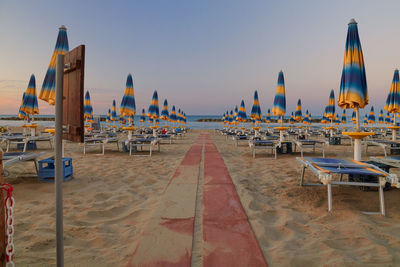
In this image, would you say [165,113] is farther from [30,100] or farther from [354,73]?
[354,73]

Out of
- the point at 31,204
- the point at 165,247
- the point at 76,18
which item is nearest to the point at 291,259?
the point at 165,247

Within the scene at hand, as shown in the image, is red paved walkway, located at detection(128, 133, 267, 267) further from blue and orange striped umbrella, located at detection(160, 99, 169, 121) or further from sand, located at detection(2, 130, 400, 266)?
blue and orange striped umbrella, located at detection(160, 99, 169, 121)

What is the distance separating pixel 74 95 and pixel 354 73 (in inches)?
197

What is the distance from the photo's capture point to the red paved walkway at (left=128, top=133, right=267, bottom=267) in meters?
1.89

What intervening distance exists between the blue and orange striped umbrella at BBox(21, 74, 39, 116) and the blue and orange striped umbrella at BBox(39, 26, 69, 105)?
6685 millimetres

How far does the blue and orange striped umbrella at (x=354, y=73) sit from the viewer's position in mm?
4199

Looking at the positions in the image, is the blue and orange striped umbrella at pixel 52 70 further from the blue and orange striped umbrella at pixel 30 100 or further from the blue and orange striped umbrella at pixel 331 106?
the blue and orange striped umbrella at pixel 331 106

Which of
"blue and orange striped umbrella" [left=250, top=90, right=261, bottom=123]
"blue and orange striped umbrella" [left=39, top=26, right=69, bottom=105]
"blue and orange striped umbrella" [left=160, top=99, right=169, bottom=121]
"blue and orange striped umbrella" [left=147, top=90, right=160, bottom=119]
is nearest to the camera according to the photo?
"blue and orange striped umbrella" [left=39, top=26, right=69, bottom=105]

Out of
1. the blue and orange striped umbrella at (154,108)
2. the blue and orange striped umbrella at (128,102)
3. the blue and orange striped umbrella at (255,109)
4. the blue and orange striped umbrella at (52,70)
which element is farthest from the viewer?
the blue and orange striped umbrella at (154,108)

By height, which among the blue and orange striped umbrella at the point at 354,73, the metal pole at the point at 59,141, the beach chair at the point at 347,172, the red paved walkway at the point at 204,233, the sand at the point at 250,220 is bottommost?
the sand at the point at 250,220

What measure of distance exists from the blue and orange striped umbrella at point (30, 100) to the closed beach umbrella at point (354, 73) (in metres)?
12.3

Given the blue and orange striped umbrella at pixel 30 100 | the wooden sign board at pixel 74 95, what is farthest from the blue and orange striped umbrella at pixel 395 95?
the blue and orange striped umbrella at pixel 30 100

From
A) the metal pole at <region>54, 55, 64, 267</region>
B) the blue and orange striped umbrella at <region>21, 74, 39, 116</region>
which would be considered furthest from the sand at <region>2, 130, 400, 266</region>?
the blue and orange striped umbrella at <region>21, 74, 39, 116</region>

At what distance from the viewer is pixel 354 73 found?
4219 millimetres
